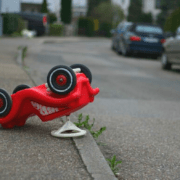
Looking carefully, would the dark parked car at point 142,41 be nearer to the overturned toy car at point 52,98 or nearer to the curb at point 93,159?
the overturned toy car at point 52,98

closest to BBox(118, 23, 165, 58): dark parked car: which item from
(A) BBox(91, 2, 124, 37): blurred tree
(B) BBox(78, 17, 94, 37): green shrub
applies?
(B) BBox(78, 17, 94, 37): green shrub

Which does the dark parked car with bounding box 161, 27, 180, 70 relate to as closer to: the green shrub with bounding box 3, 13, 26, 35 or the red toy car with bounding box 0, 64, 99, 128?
the red toy car with bounding box 0, 64, 99, 128

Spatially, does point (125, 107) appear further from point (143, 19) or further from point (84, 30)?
point (143, 19)

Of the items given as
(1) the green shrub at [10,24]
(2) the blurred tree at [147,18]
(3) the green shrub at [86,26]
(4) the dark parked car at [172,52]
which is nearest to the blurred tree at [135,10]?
(2) the blurred tree at [147,18]

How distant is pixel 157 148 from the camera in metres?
4.38

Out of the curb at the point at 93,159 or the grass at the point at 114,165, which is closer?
the curb at the point at 93,159

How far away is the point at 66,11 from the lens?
57656 mm

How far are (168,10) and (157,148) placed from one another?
63.2 meters

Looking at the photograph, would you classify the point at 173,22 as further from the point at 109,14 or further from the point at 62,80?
the point at 109,14

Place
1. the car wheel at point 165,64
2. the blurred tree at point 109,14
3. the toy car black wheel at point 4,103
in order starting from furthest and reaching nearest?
the blurred tree at point 109,14 → the car wheel at point 165,64 → the toy car black wheel at point 4,103

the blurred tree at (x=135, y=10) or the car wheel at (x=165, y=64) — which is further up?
the blurred tree at (x=135, y=10)

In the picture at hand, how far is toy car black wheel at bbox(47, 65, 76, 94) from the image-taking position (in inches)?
156

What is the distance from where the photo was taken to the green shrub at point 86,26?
154 feet

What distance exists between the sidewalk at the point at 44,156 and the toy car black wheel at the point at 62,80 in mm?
499
